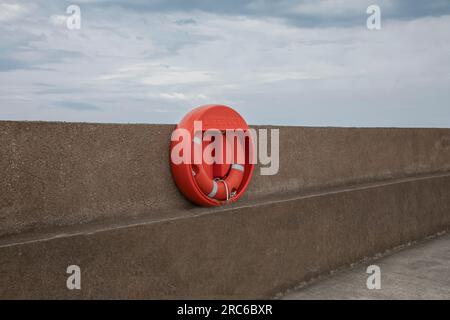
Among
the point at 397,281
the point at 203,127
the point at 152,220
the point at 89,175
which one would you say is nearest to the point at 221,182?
the point at 203,127

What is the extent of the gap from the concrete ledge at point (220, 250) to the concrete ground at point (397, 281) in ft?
0.46

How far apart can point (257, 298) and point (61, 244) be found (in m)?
1.75

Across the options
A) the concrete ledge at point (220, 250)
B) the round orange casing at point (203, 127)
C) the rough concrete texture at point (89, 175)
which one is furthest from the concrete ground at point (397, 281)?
the round orange casing at point (203, 127)

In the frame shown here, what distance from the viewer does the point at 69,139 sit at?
3.01 meters

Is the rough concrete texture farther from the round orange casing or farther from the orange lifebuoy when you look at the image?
the orange lifebuoy

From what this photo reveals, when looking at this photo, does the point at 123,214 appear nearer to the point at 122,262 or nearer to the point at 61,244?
the point at 122,262

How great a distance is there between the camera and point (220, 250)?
3562 mm

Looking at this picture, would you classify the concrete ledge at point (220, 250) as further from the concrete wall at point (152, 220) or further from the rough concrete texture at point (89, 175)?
the rough concrete texture at point (89, 175)

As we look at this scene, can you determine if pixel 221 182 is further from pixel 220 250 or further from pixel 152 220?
pixel 152 220

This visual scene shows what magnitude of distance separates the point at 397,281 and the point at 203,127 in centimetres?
234

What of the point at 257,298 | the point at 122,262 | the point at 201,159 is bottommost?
the point at 257,298

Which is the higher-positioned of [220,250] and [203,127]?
[203,127]

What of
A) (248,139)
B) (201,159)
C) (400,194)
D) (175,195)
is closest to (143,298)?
(175,195)

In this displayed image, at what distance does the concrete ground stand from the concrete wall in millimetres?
151
